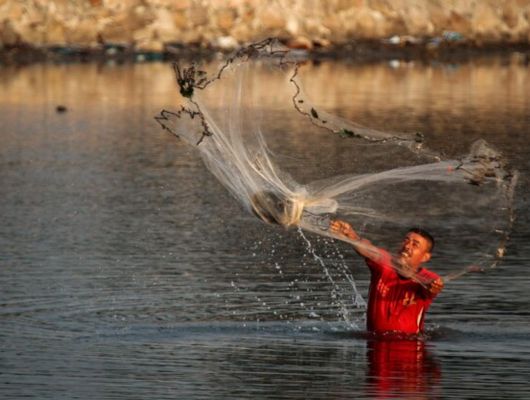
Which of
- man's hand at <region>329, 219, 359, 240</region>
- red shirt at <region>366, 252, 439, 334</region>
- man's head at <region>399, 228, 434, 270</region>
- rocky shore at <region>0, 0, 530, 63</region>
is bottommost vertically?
red shirt at <region>366, 252, 439, 334</region>

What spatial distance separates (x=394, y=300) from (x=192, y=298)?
3.41 metres

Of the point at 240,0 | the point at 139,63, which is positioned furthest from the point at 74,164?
the point at 240,0

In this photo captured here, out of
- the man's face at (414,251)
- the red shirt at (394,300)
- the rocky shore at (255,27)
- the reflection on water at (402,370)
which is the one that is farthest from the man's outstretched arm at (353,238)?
the rocky shore at (255,27)

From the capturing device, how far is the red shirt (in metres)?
17.4

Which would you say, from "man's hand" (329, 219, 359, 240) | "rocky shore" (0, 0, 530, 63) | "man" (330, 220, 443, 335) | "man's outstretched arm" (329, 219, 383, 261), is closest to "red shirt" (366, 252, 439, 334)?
"man" (330, 220, 443, 335)

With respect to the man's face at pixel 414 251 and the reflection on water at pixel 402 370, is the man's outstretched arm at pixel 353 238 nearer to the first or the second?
the man's face at pixel 414 251

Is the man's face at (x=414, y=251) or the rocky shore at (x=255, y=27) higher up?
the rocky shore at (x=255, y=27)

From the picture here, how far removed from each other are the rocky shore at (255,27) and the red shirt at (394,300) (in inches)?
2002

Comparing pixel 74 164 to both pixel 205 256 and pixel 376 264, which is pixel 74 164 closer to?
pixel 205 256

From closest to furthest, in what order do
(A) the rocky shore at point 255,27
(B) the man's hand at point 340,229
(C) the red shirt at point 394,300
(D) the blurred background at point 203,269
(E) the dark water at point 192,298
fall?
1. (E) the dark water at point 192,298
2. (D) the blurred background at point 203,269
3. (B) the man's hand at point 340,229
4. (C) the red shirt at point 394,300
5. (A) the rocky shore at point 255,27

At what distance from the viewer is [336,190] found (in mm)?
17094

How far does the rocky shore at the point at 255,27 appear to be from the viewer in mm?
69688

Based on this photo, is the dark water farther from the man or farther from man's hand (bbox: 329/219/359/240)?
man's hand (bbox: 329/219/359/240)

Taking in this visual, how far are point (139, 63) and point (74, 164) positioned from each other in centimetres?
3331
